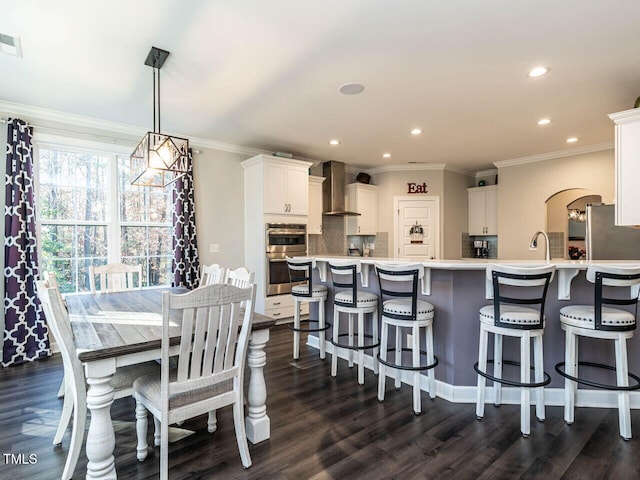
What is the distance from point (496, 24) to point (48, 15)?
2956mm

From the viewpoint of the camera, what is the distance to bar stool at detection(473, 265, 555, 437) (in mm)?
2213

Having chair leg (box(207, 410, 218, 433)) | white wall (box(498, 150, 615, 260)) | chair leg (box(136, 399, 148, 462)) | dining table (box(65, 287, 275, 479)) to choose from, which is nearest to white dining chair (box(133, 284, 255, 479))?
chair leg (box(136, 399, 148, 462))

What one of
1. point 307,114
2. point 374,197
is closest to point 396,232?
point 374,197

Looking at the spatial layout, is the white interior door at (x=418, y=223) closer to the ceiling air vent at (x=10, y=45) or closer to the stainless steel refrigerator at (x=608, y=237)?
the stainless steel refrigerator at (x=608, y=237)

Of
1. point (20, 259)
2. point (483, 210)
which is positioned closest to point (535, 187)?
point (483, 210)

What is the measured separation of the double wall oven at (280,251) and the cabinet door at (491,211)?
3.98 meters

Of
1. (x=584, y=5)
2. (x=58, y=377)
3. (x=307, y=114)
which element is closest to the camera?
(x=584, y=5)

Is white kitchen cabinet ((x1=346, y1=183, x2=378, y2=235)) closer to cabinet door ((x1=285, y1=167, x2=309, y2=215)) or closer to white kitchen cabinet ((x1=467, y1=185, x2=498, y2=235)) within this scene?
cabinet door ((x1=285, y1=167, x2=309, y2=215))

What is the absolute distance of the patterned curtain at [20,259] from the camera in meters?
3.50

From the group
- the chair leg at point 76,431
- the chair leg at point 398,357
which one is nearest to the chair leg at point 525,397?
the chair leg at point 398,357

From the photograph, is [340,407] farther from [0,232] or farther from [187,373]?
[0,232]

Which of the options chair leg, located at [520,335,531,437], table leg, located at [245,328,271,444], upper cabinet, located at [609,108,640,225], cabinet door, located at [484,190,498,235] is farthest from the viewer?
cabinet door, located at [484,190,498,235]

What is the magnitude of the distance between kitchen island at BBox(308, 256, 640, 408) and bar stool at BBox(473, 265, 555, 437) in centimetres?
20

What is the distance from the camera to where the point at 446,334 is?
109 inches
